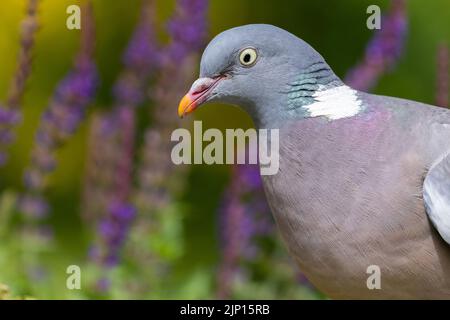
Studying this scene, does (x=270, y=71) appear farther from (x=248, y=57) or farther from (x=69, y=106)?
(x=69, y=106)

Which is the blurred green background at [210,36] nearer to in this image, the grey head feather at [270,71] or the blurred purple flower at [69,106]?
the blurred purple flower at [69,106]

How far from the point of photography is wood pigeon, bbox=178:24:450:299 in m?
1.83

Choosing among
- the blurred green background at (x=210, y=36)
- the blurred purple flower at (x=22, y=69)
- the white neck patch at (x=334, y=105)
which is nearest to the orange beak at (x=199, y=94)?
the white neck patch at (x=334, y=105)

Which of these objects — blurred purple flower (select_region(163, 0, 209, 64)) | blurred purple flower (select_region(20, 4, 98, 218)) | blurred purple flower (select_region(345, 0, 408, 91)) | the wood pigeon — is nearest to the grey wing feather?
the wood pigeon

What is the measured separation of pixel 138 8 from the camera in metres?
4.05

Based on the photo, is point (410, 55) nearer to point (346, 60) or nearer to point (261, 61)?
point (346, 60)

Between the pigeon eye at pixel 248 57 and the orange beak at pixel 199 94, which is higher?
the pigeon eye at pixel 248 57

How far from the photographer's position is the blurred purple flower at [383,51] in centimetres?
258

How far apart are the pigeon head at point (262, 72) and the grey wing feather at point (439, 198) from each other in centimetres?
34

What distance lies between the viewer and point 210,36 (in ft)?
12.6

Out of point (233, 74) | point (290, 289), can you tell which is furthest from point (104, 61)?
point (233, 74)

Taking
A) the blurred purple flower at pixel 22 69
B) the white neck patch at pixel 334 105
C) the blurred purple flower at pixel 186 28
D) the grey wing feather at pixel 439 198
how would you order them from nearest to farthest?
the grey wing feather at pixel 439 198 → the white neck patch at pixel 334 105 → the blurred purple flower at pixel 22 69 → the blurred purple flower at pixel 186 28

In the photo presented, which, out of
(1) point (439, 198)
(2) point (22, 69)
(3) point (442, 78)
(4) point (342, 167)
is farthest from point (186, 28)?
(1) point (439, 198)

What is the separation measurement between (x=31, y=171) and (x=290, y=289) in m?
0.91
